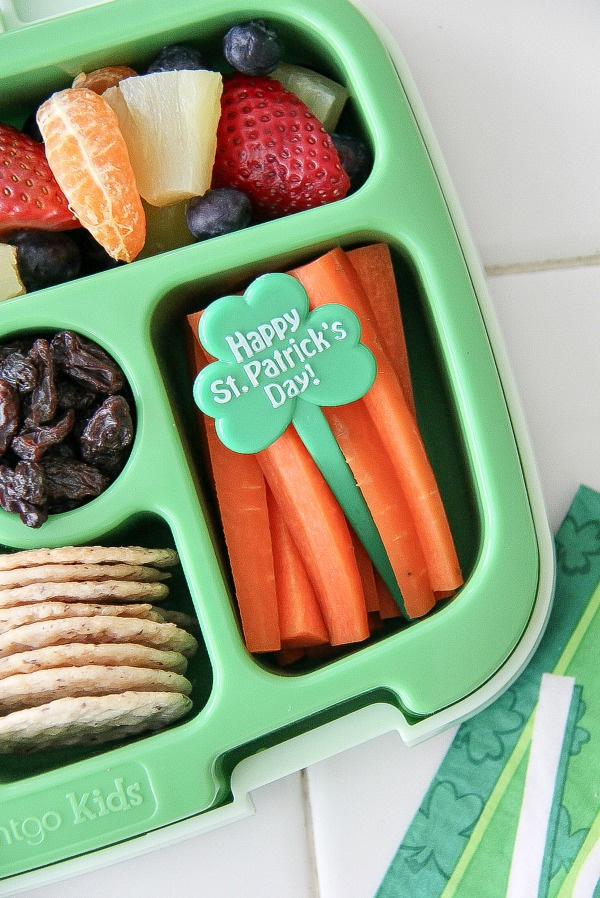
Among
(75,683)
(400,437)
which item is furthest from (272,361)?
(75,683)

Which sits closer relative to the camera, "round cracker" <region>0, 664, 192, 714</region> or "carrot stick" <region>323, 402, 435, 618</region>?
"round cracker" <region>0, 664, 192, 714</region>

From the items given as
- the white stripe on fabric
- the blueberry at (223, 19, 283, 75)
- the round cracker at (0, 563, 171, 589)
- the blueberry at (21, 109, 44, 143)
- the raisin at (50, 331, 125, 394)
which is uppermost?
the blueberry at (223, 19, 283, 75)

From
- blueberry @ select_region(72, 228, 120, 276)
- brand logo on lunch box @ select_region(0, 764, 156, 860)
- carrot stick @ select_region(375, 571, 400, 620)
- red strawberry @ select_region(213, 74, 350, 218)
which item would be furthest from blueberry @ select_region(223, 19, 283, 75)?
brand logo on lunch box @ select_region(0, 764, 156, 860)

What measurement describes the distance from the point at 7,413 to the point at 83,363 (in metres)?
0.09

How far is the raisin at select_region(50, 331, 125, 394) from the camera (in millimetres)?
823

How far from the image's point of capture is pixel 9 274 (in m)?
0.85

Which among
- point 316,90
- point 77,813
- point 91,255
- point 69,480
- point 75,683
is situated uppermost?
point 316,90

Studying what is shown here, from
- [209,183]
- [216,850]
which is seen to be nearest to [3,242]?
[209,183]

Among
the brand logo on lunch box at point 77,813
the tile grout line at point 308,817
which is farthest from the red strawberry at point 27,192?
the tile grout line at point 308,817

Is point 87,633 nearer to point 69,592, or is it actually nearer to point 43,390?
point 69,592

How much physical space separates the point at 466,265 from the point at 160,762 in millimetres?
597

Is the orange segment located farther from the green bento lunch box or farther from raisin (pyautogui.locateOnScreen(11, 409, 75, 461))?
raisin (pyautogui.locateOnScreen(11, 409, 75, 461))

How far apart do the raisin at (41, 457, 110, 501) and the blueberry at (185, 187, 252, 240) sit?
0.27 meters

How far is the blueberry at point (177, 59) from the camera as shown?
873 mm
